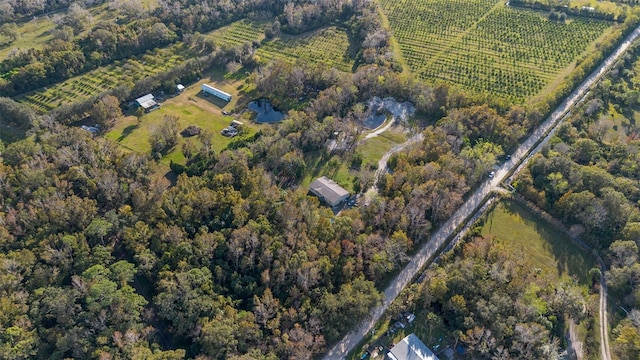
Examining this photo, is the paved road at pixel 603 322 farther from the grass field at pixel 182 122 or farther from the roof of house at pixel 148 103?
the roof of house at pixel 148 103

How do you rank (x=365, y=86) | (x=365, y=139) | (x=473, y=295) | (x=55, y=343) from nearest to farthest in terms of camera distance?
1. (x=55, y=343)
2. (x=473, y=295)
3. (x=365, y=139)
4. (x=365, y=86)

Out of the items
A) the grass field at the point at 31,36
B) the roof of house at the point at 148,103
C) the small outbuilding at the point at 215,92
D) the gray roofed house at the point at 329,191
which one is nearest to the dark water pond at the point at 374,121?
the gray roofed house at the point at 329,191

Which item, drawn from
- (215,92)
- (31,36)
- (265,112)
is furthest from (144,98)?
(31,36)

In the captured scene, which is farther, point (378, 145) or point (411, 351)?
point (378, 145)

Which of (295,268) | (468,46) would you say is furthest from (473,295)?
(468,46)

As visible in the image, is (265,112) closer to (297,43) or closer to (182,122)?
(182,122)

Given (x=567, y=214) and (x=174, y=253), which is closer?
(x=174, y=253)

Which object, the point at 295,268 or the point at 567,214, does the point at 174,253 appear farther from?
the point at 567,214

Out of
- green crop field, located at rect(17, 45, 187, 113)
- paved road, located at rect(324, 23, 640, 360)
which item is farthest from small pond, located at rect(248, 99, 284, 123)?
paved road, located at rect(324, 23, 640, 360)
